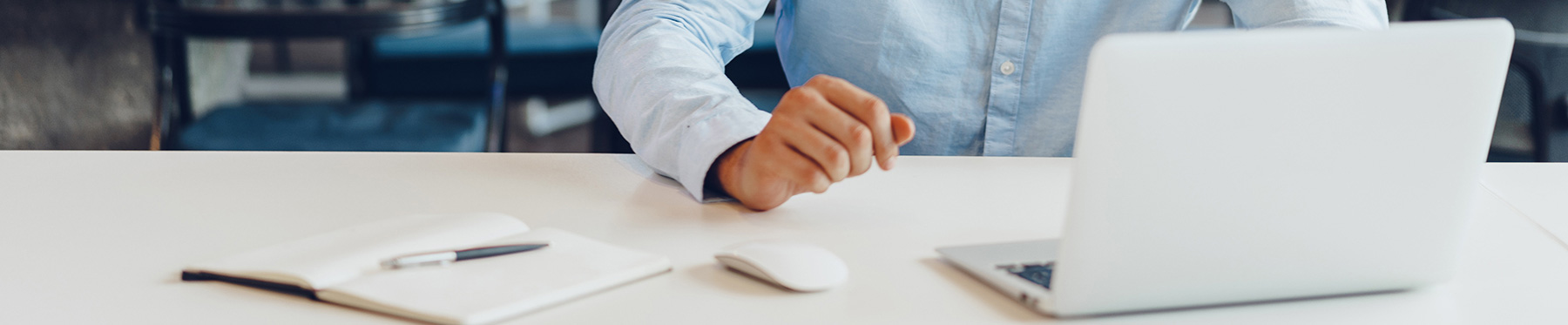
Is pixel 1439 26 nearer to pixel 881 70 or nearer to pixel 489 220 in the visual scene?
pixel 489 220

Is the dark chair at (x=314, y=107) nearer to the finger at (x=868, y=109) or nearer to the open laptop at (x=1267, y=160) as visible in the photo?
the finger at (x=868, y=109)

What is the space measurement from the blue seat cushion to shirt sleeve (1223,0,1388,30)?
3.49ft

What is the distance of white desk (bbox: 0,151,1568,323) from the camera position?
1.71ft

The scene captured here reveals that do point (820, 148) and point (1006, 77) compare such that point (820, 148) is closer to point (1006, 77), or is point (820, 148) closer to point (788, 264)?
point (788, 264)

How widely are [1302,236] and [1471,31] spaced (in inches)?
4.4

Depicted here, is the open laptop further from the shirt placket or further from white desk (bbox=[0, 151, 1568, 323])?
the shirt placket

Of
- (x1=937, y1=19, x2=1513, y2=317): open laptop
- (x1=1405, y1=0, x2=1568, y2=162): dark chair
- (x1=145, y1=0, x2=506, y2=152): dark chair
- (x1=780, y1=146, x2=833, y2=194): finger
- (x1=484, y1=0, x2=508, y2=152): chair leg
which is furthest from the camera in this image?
(x1=1405, y1=0, x2=1568, y2=162): dark chair

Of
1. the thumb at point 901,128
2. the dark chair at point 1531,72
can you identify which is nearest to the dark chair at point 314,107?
the thumb at point 901,128

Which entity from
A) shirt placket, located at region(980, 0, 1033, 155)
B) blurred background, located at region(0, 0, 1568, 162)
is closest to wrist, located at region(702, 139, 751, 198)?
shirt placket, located at region(980, 0, 1033, 155)

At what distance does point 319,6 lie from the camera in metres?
1.54

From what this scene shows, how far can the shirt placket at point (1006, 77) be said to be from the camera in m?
1.06

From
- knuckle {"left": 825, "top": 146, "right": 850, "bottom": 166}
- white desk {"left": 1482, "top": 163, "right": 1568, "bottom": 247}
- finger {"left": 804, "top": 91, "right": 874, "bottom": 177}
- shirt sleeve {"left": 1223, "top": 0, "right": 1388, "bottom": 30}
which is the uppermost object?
shirt sleeve {"left": 1223, "top": 0, "right": 1388, "bottom": 30}

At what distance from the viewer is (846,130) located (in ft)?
2.06

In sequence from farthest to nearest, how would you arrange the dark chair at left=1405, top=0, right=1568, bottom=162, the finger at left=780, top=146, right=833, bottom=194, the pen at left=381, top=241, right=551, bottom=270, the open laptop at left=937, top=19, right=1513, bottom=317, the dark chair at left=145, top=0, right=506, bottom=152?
the dark chair at left=1405, top=0, right=1568, bottom=162, the dark chair at left=145, top=0, right=506, bottom=152, the finger at left=780, top=146, right=833, bottom=194, the pen at left=381, top=241, right=551, bottom=270, the open laptop at left=937, top=19, right=1513, bottom=317
